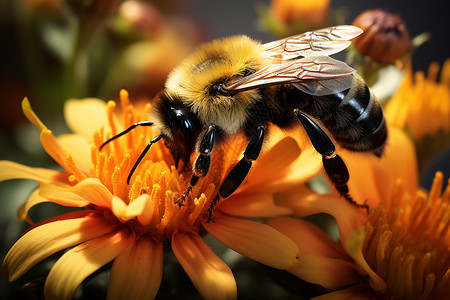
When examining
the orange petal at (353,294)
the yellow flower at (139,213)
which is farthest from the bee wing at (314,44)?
the orange petal at (353,294)

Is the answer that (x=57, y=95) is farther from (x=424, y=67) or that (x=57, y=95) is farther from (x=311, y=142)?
(x=424, y=67)

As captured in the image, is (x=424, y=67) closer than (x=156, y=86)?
No

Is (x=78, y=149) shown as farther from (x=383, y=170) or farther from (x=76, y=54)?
(x=383, y=170)

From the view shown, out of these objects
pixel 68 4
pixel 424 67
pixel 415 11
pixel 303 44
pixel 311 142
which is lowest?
pixel 424 67

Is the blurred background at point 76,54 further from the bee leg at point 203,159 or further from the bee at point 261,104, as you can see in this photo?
the bee leg at point 203,159

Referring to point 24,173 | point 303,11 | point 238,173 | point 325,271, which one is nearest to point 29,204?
point 24,173

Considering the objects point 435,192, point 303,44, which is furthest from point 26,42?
point 435,192
